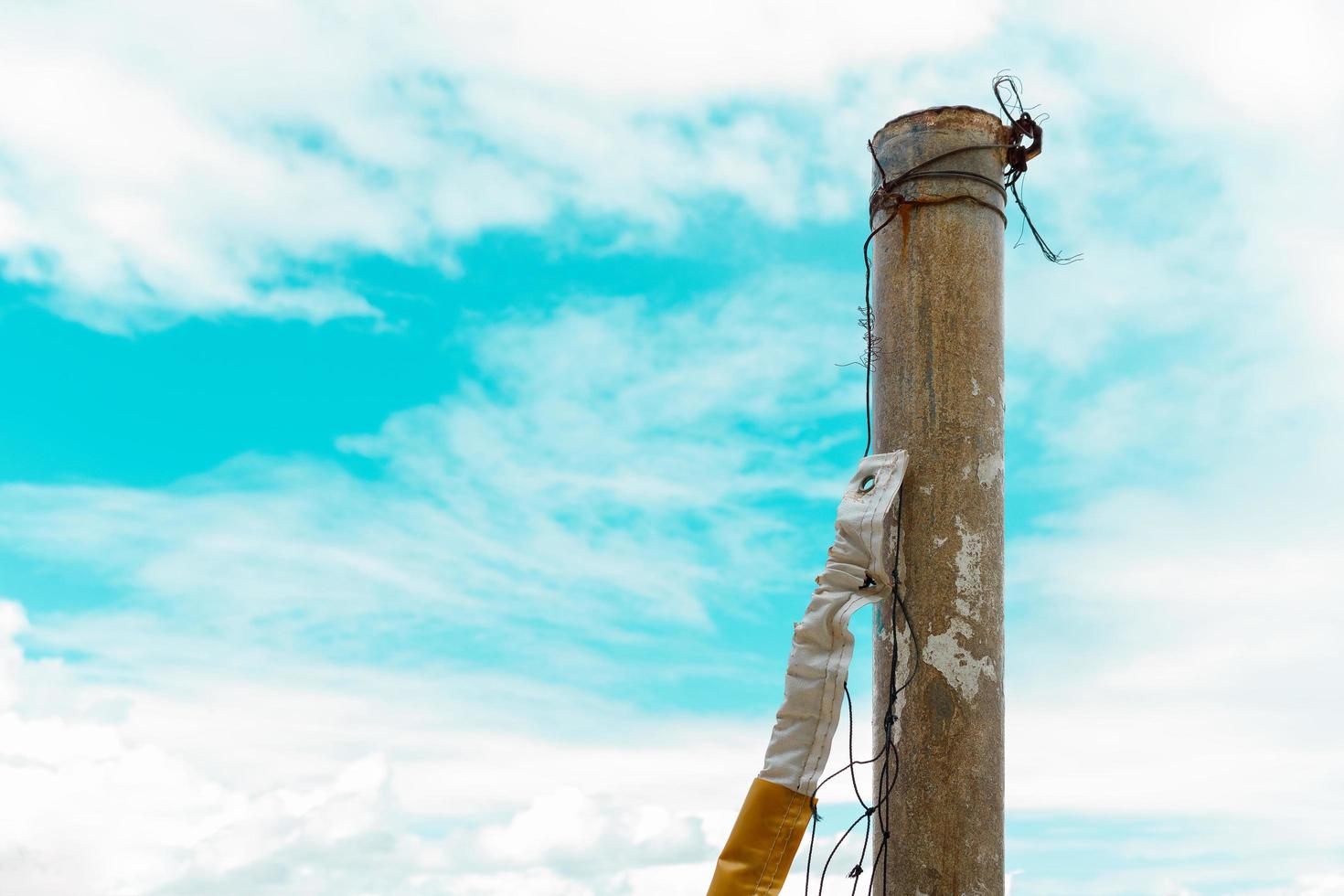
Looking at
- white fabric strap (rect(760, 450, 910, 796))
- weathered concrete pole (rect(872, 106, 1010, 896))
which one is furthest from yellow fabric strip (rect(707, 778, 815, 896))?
weathered concrete pole (rect(872, 106, 1010, 896))

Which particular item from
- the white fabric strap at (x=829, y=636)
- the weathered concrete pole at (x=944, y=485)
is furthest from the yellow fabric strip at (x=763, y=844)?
the weathered concrete pole at (x=944, y=485)

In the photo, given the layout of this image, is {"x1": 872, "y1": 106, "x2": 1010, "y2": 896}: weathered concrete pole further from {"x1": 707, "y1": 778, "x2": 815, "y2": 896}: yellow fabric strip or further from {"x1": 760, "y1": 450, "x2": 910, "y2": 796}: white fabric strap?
{"x1": 707, "y1": 778, "x2": 815, "y2": 896}: yellow fabric strip

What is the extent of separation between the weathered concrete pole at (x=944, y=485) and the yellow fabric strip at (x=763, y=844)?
310 mm

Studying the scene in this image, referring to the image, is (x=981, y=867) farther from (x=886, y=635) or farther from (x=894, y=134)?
(x=894, y=134)

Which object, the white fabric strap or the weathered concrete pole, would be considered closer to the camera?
the weathered concrete pole

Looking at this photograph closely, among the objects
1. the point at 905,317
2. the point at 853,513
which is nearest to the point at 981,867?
the point at 853,513

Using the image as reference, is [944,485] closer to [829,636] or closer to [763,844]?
[829,636]

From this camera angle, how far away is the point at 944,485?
14.5ft

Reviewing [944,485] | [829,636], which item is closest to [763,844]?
[829,636]

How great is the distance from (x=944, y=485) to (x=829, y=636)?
68 centimetres

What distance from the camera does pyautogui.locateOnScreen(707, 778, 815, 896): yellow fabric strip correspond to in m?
4.24

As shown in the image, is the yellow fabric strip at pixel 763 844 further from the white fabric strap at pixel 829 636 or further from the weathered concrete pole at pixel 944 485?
the weathered concrete pole at pixel 944 485

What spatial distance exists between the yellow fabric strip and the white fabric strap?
0.18ft

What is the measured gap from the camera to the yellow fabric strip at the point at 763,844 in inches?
167
